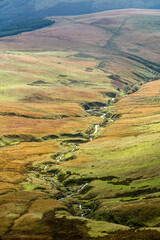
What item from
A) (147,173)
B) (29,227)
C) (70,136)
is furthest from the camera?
(70,136)

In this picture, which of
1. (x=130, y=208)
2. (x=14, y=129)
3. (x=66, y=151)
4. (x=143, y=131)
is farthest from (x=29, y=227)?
(x=14, y=129)

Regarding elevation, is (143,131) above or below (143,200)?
below

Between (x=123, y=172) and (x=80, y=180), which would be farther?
(x=80, y=180)

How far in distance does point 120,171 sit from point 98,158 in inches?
843

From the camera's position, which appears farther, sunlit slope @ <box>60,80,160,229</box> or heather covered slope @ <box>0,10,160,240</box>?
sunlit slope @ <box>60,80,160,229</box>

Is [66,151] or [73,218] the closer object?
[73,218]

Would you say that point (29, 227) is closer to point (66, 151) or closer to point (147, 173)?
point (147, 173)

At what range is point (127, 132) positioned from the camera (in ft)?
531

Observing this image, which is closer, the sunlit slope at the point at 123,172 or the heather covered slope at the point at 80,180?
the heather covered slope at the point at 80,180

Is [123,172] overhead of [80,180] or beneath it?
overhead

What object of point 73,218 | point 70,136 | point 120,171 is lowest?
point 70,136

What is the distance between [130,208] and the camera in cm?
7369

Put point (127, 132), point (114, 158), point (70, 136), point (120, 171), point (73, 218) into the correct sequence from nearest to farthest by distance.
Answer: point (73, 218)
point (120, 171)
point (114, 158)
point (127, 132)
point (70, 136)

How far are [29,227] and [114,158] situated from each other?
58547 millimetres
